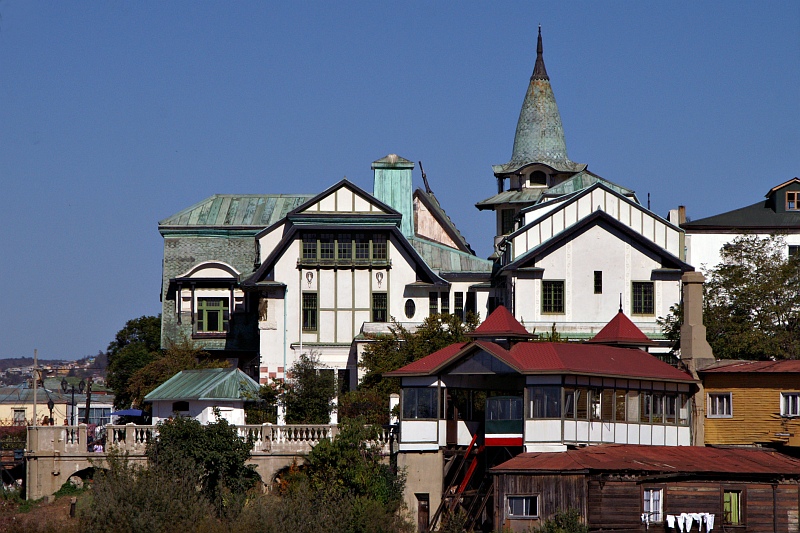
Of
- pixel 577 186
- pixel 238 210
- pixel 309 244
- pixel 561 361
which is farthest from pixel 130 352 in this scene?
pixel 561 361

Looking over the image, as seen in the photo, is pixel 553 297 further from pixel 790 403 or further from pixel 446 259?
pixel 790 403

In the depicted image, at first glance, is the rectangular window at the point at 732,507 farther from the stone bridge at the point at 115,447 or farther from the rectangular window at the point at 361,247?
the rectangular window at the point at 361,247

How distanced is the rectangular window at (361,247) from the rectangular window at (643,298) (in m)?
11.5

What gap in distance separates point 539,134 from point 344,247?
66.1ft

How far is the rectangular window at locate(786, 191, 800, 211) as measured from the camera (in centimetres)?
8706

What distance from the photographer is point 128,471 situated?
5359 cm

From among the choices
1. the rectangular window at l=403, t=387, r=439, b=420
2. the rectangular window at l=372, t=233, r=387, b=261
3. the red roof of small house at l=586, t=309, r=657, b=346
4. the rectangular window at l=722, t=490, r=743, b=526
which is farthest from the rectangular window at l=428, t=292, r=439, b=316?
the rectangular window at l=722, t=490, r=743, b=526

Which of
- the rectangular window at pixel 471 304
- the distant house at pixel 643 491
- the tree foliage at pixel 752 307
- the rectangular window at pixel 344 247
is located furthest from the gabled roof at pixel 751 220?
the distant house at pixel 643 491

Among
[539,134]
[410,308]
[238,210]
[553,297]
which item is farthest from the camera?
[539,134]

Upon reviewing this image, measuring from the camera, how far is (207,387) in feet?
213

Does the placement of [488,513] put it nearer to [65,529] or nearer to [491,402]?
[491,402]

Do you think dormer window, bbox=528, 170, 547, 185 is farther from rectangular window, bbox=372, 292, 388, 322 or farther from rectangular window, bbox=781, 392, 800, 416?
rectangular window, bbox=781, 392, 800, 416

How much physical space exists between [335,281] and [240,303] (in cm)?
588

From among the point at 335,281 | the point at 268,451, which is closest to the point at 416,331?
the point at 335,281
